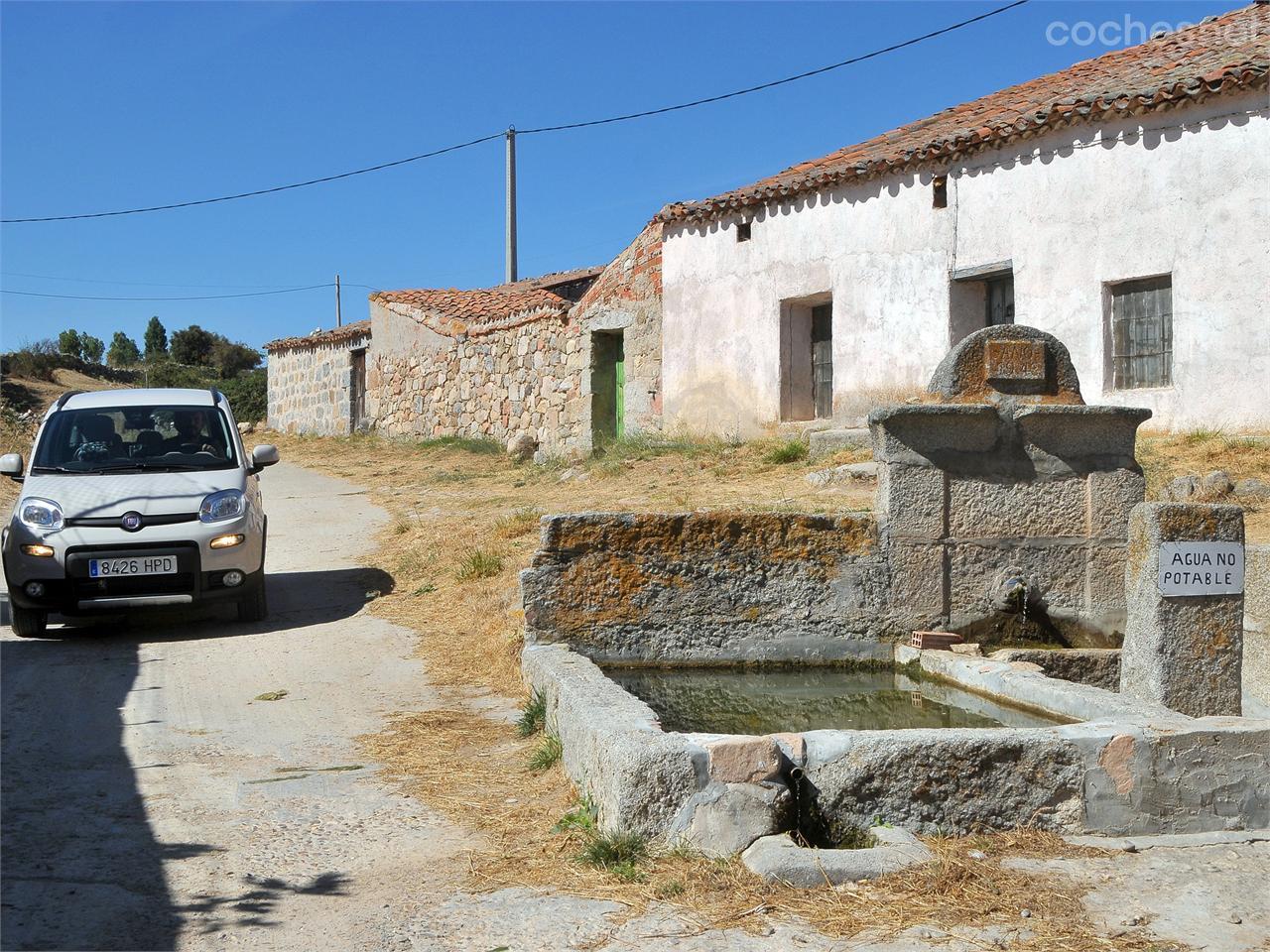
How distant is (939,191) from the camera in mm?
14516

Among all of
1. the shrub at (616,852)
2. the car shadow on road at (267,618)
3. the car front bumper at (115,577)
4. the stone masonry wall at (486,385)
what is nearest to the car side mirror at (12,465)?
the car front bumper at (115,577)

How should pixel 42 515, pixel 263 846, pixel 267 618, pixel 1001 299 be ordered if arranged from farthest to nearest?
pixel 1001 299
pixel 267 618
pixel 42 515
pixel 263 846

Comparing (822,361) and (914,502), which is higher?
(822,361)

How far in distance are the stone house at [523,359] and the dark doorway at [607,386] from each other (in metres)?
0.01

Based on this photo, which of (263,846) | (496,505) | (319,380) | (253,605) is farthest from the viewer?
(319,380)

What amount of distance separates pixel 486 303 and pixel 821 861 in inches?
764

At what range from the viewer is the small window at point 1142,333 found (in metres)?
12.6

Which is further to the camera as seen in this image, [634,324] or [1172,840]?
[634,324]

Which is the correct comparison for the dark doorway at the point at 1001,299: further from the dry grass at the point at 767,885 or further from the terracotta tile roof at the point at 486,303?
the dry grass at the point at 767,885

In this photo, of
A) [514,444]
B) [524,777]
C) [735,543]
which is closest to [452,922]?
[524,777]

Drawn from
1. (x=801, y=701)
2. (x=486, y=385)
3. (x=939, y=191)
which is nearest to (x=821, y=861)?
(x=801, y=701)

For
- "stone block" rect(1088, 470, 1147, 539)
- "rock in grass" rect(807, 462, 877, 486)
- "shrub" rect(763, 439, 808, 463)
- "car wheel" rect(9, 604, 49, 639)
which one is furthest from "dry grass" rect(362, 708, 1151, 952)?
"shrub" rect(763, 439, 808, 463)

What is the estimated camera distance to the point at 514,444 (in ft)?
61.1

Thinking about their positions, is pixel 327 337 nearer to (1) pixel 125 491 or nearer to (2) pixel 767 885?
(1) pixel 125 491
